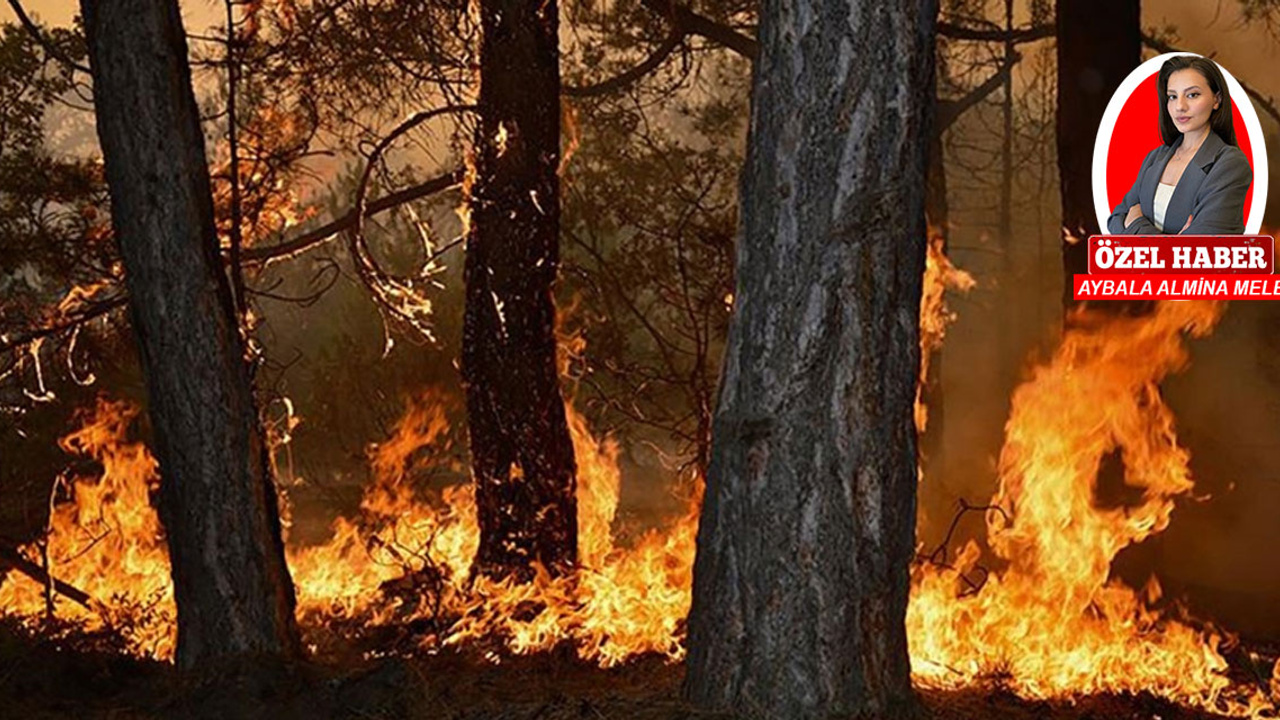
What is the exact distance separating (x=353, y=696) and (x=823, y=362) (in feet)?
9.11

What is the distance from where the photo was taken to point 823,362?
5250mm

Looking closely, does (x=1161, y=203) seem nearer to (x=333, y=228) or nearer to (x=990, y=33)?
(x=990, y=33)

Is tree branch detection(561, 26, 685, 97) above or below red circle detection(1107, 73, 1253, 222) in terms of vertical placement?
above

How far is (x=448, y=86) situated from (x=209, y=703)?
17.2 ft

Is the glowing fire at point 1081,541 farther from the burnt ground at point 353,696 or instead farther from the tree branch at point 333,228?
the tree branch at point 333,228

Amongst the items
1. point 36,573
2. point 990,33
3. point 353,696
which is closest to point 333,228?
point 36,573

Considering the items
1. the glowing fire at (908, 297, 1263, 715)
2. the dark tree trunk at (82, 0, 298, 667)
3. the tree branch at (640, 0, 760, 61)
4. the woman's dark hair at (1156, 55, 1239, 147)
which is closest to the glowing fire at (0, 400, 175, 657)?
the dark tree trunk at (82, 0, 298, 667)

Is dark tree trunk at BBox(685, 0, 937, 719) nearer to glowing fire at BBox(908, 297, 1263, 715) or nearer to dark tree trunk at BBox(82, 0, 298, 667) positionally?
glowing fire at BBox(908, 297, 1263, 715)

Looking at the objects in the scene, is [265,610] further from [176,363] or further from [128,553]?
[128,553]

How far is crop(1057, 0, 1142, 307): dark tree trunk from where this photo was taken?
9.59 m

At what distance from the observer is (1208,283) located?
955 cm

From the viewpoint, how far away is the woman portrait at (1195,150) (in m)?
8.09

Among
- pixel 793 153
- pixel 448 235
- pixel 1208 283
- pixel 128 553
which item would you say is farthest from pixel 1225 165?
pixel 448 235

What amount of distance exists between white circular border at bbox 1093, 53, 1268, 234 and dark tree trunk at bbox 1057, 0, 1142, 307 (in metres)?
0.12
